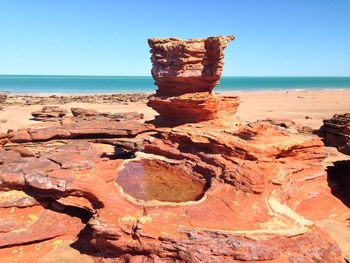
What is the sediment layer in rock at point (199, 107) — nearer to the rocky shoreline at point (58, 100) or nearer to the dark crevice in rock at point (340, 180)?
the dark crevice in rock at point (340, 180)

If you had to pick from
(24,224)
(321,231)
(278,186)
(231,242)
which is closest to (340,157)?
(278,186)

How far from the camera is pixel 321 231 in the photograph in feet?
20.5

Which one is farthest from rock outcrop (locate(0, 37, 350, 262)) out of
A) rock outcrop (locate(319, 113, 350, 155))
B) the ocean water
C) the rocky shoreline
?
the ocean water

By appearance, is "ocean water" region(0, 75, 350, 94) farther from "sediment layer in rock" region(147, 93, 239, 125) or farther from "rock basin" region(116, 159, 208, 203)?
"rock basin" region(116, 159, 208, 203)

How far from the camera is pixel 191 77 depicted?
10.6 meters

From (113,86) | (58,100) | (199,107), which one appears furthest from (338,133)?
(113,86)

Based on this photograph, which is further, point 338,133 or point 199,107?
point 338,133

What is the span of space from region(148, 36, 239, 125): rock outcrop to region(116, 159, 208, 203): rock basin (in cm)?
214

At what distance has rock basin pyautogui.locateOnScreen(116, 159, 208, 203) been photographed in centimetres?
763

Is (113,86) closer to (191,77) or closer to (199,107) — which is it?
(191,77)

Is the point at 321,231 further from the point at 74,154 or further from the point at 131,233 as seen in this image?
the point at 74,154

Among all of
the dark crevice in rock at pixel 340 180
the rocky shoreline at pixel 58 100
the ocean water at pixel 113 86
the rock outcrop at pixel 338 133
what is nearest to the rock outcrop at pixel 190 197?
the dark crevice in rock at pixel 340 180

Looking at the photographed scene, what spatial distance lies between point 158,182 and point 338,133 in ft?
30.0

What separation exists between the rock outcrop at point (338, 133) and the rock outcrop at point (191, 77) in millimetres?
5531
